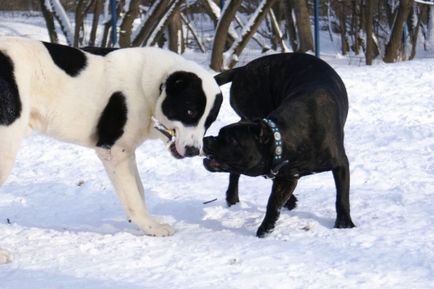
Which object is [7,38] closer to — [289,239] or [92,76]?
[92,76]

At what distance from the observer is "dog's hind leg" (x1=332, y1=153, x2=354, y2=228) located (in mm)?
4695

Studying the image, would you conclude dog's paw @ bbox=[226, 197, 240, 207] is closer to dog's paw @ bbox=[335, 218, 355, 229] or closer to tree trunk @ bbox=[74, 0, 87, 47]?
dog's paw @ bbox=[335, 218, 355, 229]

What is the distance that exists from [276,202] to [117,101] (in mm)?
1213

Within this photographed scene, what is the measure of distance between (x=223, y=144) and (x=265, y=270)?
2.94 ft

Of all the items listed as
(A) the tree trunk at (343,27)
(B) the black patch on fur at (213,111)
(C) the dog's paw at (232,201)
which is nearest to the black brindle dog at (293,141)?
(B) the black patch on fur at (213,111)

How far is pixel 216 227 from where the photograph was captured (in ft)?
16.2

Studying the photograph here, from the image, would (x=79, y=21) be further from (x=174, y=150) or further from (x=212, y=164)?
(x=212, y=164)

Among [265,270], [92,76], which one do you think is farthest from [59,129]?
[265,270]

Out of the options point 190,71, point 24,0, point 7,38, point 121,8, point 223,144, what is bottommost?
point 24,0

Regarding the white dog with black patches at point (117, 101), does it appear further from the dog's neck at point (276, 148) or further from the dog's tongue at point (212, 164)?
the dog's neck at point (276, 148)

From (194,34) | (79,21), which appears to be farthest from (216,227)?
(194,34)

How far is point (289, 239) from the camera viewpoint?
450 centimetres

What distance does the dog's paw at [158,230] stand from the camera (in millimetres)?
4766

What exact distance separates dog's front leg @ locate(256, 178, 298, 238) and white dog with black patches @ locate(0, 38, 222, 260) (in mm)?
612
